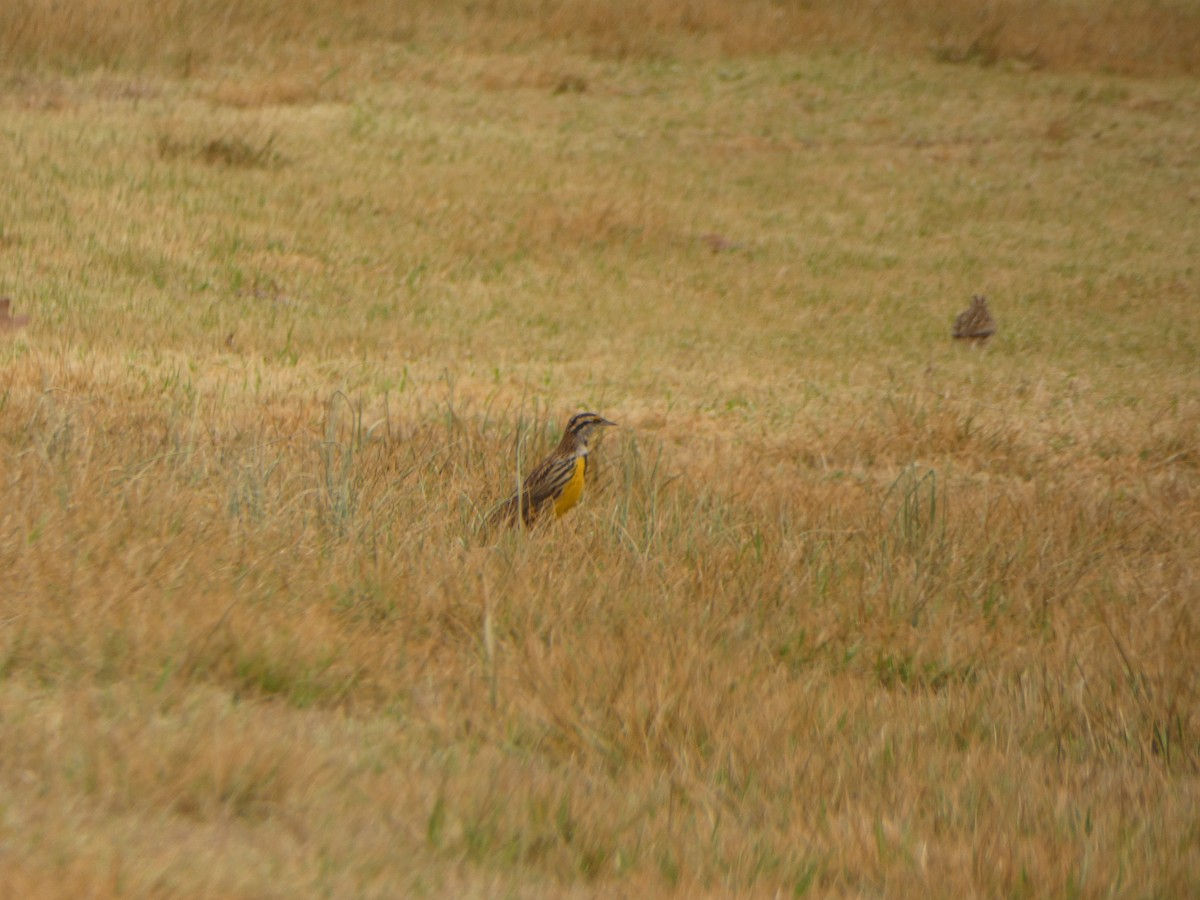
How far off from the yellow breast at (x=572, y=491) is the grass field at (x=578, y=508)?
8.1 inches

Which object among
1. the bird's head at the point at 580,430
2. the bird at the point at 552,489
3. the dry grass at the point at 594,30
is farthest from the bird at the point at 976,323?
the dry grass at the point at 594,30

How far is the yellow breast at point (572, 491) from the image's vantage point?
6.37 meters

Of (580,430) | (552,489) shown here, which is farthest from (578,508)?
(580,430)

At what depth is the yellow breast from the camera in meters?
6.37

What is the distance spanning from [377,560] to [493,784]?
1761mm

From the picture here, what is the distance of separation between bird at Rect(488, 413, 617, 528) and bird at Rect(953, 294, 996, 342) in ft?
25.5

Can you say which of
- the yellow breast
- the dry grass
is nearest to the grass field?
the yellow breast

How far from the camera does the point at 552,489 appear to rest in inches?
249

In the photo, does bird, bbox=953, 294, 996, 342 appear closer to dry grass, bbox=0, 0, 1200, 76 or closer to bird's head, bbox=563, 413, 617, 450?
bird's head, bbox=563, 413, 617, 450

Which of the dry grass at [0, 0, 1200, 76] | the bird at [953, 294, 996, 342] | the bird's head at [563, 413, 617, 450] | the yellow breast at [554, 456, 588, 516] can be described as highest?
the dry grass at [0, 0, 1200, 76]

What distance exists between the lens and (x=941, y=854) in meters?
3.31

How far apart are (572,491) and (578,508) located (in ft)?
0.29

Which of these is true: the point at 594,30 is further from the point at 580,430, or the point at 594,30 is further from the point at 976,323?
the point at 580,430

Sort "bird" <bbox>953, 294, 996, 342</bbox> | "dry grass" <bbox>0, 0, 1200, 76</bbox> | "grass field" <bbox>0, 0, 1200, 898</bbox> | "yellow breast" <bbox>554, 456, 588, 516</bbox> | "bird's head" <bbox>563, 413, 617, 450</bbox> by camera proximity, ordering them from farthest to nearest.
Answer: "dry grass" <bbox>0, 0, 1200, 76</bbox> < "bird" <bbox>953, 294, 996, 342</bbox> < "bird's head" <bbox>563, 413, 617, 450</bbox> < "yellow breast" <bbox>554, 456, 588, 516</bbox> < "grass field" <bbox>0, 0, 1200, 898</bbox>
